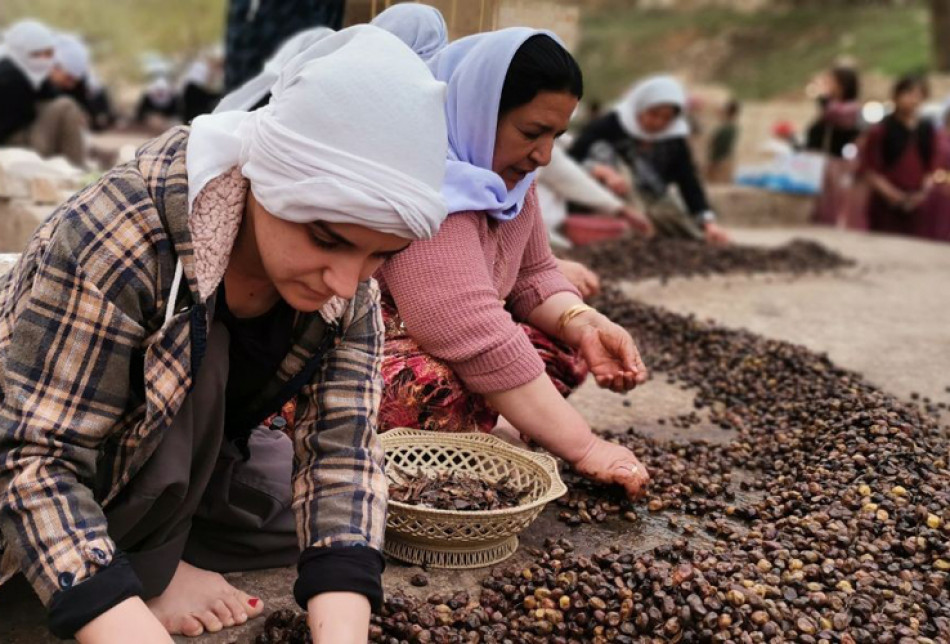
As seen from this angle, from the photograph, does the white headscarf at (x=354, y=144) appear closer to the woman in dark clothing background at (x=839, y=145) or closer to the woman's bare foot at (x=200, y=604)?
the woman's bare foot at (x=200, y=604)

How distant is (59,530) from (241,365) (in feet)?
1.73

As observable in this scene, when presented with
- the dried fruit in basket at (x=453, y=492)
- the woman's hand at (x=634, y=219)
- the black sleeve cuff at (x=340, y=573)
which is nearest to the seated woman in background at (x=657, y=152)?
the woman's hand at (x=634, y=219)

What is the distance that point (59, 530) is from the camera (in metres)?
1.55

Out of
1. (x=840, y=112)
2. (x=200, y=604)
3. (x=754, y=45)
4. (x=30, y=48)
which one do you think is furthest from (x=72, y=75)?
(x=754, y=45)

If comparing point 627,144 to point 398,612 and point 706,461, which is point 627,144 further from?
point 398,612

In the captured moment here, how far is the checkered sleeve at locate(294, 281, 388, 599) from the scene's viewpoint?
184cm

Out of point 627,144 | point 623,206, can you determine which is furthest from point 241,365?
point 627,144

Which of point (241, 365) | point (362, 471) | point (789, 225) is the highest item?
point (241, 365)

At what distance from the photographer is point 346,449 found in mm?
1925

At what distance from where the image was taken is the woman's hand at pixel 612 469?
2668 millimetres

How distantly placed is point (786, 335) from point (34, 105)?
5870 mm

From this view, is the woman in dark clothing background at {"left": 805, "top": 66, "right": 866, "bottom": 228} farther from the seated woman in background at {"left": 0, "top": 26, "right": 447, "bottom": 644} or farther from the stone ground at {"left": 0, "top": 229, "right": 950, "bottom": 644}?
the seated woman in background at {"left": 0, "top": 26, "right": 447, "bottom": 644}

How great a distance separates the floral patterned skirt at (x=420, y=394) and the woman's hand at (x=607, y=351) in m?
0.34

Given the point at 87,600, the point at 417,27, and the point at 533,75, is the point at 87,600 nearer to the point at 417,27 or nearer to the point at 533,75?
the point at 533,75
